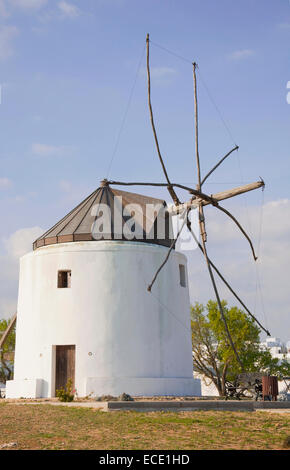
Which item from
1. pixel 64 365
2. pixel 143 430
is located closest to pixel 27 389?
pixel 64 365

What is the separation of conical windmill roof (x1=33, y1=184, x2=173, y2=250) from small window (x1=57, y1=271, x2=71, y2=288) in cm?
134

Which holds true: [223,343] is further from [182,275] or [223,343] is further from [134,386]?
[134,386]

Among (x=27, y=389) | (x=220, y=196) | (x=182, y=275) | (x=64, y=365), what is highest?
(x=220, y=196)

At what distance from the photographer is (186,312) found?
23469 millimetres

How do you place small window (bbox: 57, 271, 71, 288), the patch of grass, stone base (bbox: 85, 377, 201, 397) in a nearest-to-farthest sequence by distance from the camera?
the patch of grass, stone base (bbox: 85, 377, 201, 397), small window (bbox: 57, 271, 71, 288)

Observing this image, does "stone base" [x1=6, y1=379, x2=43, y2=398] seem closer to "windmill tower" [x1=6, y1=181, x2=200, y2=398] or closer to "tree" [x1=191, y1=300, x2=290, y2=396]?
"windmill tower" [x1=6, y1=181, x2=200, y2=398]

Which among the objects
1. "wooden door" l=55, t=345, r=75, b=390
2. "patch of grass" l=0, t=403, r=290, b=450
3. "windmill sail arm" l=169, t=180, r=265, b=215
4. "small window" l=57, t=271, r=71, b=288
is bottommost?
"patch of grass" l=0, t=403, r=290, b=450

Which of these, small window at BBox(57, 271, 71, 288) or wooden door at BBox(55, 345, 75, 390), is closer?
wooden door at BBox(55, 345, 75, 390)

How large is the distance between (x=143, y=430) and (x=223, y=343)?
28.4 m

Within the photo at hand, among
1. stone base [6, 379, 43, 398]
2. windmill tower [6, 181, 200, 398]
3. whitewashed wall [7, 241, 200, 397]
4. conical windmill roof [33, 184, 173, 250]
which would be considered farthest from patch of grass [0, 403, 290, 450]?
conical windmill roof [33, 184, 173, 250]

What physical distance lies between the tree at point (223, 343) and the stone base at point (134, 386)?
55.9 feet

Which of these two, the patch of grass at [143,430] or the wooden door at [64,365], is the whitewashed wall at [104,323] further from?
the patch of grass at [143,430]

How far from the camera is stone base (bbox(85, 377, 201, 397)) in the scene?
19.7m

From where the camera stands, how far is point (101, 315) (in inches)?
816
